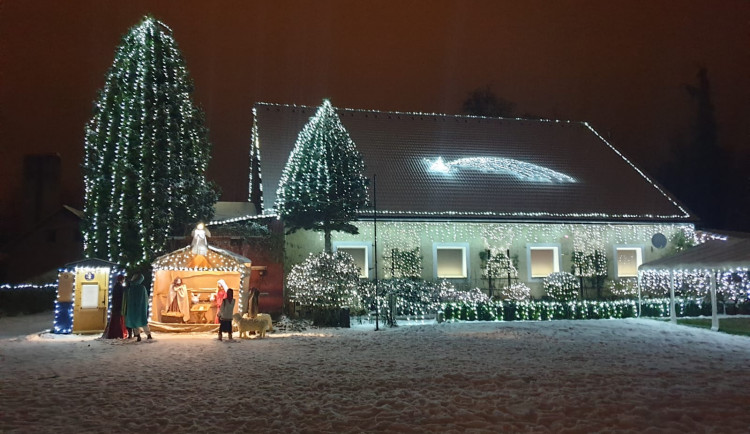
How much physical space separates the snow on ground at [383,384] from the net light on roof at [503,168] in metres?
11.8

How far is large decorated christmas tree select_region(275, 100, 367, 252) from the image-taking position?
20.1 meters

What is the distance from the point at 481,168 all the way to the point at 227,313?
14303mm

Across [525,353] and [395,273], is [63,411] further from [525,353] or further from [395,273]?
[395,273]

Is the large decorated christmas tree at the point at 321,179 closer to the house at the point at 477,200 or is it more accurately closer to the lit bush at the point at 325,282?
the lit bush at the point at 325,282

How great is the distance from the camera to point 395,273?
74.3 ft

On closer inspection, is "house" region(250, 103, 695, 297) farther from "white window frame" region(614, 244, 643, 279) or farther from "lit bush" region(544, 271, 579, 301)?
"lit bush" region(544, 271, 579, 301)

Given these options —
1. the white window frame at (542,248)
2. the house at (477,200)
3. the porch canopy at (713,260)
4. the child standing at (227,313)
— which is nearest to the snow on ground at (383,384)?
the child standing at (227,313)

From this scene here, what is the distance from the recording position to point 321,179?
2016 cm

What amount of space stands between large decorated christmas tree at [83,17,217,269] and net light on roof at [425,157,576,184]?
10.3m

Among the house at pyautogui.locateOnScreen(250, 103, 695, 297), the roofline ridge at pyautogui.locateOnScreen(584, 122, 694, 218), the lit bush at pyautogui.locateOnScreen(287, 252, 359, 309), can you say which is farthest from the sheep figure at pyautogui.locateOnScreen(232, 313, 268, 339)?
the roofline ridge at pyautogui.locateOnScreen(584, 122, 694, 218)

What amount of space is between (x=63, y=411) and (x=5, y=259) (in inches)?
1592

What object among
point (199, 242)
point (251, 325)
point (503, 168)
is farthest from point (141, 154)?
point (503, 168)

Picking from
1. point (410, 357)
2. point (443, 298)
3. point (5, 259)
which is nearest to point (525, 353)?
point (410, 357)

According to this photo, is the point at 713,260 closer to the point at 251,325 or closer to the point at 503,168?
the point at 503,168
